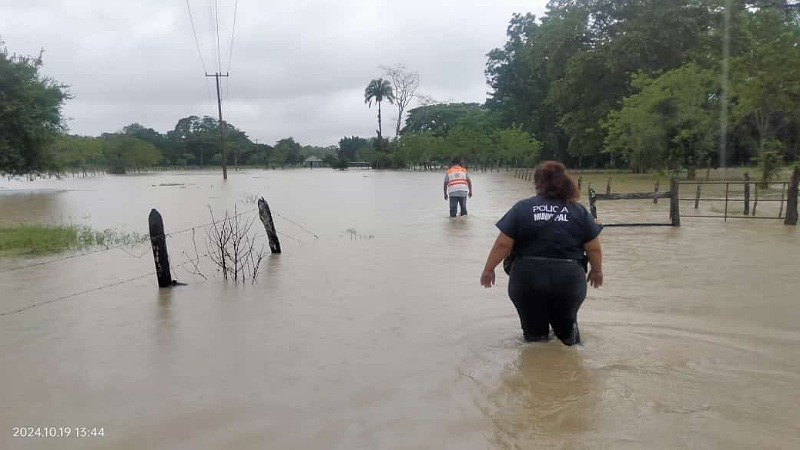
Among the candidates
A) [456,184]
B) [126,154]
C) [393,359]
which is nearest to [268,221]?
[393,359]

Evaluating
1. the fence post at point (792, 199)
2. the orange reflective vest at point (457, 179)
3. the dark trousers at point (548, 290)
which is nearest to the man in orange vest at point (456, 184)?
the orange reflective vest at point (457, 179)

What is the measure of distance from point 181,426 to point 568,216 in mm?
3042

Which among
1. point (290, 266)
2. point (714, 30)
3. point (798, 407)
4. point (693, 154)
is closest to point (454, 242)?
point (290, 266)

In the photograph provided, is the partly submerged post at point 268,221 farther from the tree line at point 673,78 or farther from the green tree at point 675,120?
the green tree at point 675,120

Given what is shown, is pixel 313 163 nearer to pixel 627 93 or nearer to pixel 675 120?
pixel 627 93

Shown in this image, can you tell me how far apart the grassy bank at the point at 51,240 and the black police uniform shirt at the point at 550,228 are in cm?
1010

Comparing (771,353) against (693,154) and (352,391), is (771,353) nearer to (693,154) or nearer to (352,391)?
(352,391)

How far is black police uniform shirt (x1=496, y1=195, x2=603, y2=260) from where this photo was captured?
4.86 m

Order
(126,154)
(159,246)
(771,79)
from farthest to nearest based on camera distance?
(126,154) → (771,79) → (159,246)

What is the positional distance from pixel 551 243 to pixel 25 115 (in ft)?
116

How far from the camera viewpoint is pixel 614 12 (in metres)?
45.9

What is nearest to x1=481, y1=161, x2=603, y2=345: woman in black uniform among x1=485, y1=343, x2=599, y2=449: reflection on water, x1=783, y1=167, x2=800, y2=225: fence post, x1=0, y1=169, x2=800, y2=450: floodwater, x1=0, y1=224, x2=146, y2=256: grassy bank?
x1=485, y1=343, x2=599, y2=449: reflection on water

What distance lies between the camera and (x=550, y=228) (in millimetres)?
4855

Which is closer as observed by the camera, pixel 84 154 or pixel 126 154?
pixel 84 154
